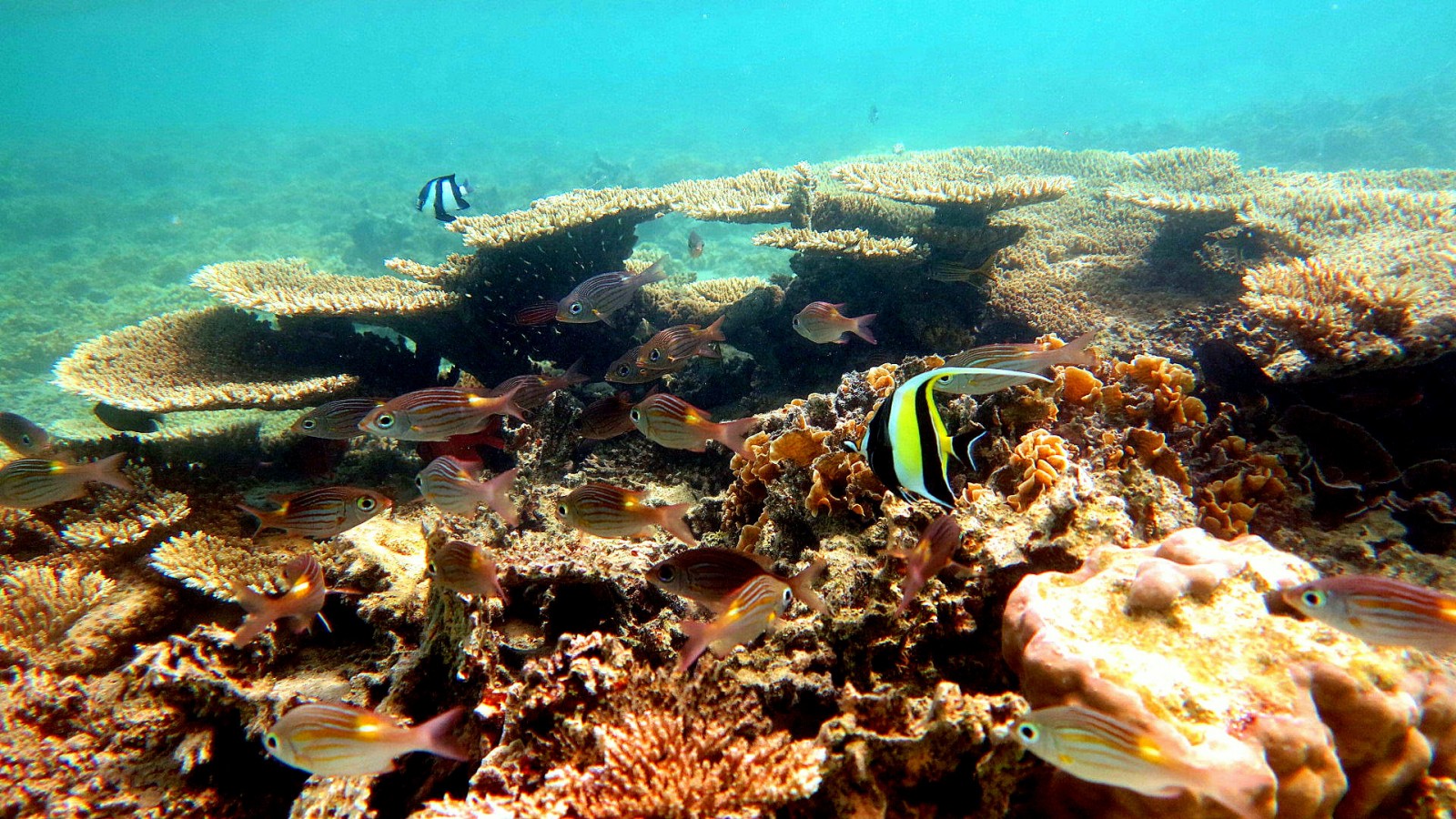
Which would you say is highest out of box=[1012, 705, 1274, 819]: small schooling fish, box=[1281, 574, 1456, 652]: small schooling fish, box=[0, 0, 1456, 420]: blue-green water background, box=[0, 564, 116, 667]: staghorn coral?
box=[0, 0, 1456, 420]: blue-green water background

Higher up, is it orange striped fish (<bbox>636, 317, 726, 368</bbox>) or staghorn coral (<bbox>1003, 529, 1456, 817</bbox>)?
orange striped fish (<bbox>636, 317, 726, 368</bbox>)

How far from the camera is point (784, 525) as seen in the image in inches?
129

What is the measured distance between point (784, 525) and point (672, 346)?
173 centimetres

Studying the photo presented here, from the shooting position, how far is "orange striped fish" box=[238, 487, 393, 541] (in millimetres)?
3045

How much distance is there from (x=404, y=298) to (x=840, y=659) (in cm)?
508

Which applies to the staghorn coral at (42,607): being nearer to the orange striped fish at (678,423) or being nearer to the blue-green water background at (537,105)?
Result: the orange striped fish at (678,423)

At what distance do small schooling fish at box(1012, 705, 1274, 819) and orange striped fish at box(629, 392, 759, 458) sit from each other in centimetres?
178

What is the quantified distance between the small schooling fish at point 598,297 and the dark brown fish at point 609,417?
105 cm

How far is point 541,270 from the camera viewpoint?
6.13m

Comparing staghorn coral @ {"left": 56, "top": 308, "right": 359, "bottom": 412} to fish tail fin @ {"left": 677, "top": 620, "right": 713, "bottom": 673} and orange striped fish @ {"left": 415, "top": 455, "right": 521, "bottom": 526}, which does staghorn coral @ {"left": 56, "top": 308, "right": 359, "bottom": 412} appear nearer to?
orange striped fish @ {"left": 415, "top": 455, "right": 521, "bottom": 526}

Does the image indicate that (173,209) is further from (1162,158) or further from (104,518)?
(1162,158)

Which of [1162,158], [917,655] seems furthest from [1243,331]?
[1162,158]

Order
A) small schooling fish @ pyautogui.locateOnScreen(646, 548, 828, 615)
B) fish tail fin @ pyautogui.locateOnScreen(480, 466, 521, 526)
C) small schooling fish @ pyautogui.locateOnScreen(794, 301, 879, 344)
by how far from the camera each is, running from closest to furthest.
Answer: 1. small schooling fish @ pyautogui.locateOnScreen(646, 548, 828, 615)
2. fish tail fin @ pyautogui.locateOnScreen(480, 466, 521, 526)
3. small schooling fish @ pyautogui.locateOnScreen(794, 301, 879, 344)

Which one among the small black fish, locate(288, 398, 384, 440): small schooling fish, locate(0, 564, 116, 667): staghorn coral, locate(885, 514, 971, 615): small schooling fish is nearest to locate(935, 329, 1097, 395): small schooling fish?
locate(885, 514, 971, 615): small schooling fish
